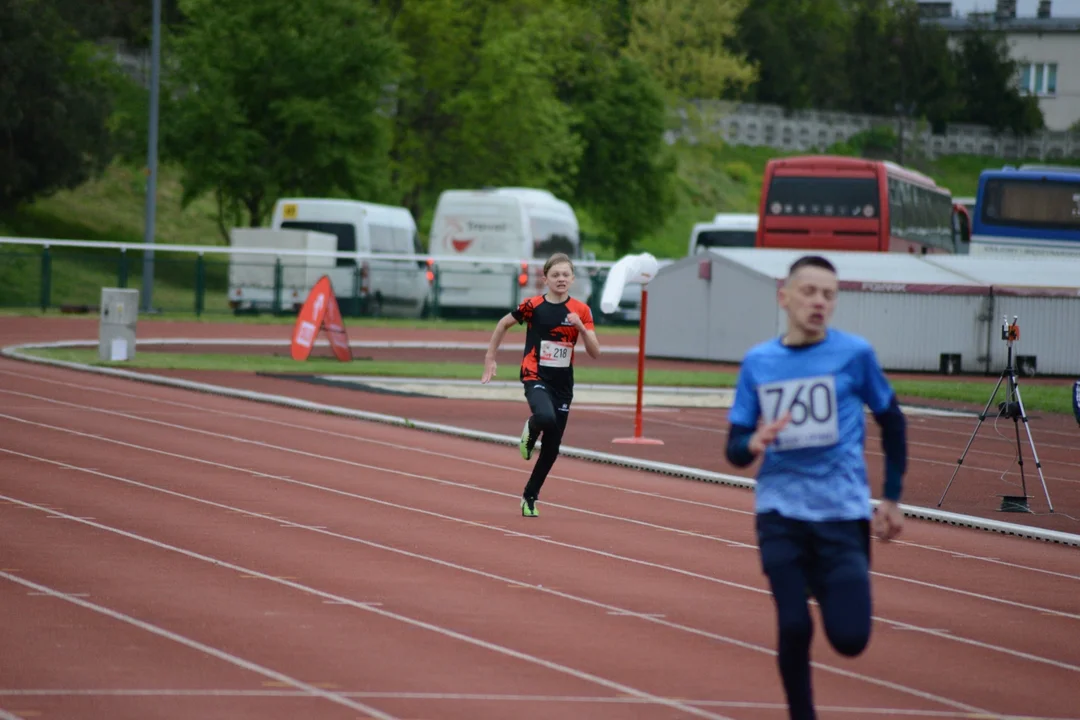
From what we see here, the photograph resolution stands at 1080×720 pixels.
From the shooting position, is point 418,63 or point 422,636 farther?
point 418,63

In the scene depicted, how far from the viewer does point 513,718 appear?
6.65 m

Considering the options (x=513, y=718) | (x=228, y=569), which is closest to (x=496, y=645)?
(x=513, y=718)

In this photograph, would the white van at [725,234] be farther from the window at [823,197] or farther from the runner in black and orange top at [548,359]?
the runner in black and orange top at [548,359]

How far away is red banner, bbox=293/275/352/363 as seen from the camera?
94.9 feet

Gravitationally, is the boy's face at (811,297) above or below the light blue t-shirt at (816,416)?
above

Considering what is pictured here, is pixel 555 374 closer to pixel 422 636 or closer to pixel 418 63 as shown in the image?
pixel 422 636

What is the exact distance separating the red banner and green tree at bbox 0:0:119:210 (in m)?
21.5

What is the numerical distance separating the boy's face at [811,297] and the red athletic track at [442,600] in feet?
5.80

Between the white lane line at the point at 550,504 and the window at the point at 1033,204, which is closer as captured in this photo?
the white lane line at the point at 550,504

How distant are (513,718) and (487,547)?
14.9 ft

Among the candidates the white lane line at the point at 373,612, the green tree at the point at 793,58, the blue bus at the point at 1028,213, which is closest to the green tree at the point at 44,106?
the blue bus at the point at 1028,213

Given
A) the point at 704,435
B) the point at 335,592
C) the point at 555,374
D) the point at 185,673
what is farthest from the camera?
the point at 704,435

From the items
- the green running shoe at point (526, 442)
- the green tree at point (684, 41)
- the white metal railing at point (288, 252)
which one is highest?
the green tree at point (684, 41)

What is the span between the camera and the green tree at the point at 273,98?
157 ft
